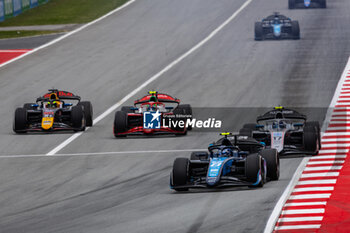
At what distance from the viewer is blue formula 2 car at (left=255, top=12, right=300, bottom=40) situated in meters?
50.6

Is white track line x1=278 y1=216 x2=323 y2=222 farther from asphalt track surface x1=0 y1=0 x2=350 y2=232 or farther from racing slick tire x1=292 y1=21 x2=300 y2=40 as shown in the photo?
racing slick tire x1=292 y1=21 x2=300 y2=40

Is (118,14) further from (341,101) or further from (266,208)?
(266,208)

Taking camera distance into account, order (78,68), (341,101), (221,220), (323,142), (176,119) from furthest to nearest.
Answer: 1. (78,68)
2. (341,101)
3. (176,119)
4. (323,142)
5. (221,220)

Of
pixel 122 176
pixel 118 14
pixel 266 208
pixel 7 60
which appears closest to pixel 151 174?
pixel 122 176

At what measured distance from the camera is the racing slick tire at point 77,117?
31453 mm

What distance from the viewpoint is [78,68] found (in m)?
46.5

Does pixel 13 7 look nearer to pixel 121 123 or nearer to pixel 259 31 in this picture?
pixel 259 31

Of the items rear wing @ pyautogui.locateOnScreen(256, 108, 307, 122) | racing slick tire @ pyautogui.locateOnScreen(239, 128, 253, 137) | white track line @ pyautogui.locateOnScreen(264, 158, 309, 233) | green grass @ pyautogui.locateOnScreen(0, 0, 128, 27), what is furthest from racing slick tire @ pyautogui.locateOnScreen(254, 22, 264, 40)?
white track line @ pyautogui.locateOnScreen(264, 158, 309, 233)

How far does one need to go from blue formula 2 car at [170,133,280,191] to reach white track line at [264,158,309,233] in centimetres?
61

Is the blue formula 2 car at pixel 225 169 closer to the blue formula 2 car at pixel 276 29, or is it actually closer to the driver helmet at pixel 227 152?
the driver helmet at pixel 227 152

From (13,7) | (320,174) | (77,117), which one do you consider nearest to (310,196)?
(320,174)

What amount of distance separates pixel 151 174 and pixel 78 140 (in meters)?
7.09

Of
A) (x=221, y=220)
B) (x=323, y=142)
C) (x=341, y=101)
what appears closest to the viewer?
(x=221, y=220)

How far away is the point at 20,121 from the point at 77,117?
2061 millimetres
